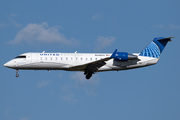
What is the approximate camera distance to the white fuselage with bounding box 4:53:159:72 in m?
31.6

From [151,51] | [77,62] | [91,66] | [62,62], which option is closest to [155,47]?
[151,51]

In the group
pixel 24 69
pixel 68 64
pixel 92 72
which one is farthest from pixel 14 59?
pixel 92 72

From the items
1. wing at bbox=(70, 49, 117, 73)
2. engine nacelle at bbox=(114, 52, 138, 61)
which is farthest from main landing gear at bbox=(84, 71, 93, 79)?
engine nacelle at bbox=(114, 52, 138, 61)

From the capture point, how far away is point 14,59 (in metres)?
32.3

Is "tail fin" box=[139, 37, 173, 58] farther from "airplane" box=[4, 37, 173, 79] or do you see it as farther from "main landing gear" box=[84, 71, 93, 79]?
"main landing gear" box=[84, 71, 93, 79]

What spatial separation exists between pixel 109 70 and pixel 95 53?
8.16 ft

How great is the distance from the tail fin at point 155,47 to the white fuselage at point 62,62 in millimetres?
1494

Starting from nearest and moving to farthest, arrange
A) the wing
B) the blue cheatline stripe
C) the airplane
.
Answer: the wing, the airplane, the blue cheatline stripe

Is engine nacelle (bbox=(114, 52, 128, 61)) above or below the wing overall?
above

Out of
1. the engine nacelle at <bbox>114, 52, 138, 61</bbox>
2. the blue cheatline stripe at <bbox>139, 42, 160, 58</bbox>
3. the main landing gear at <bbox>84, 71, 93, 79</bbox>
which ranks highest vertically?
the blue cheatline stripe at <bbox>139, 42, 160, 58</bbox>

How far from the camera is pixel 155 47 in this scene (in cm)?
3406

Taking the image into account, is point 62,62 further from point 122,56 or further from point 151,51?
point 151,51

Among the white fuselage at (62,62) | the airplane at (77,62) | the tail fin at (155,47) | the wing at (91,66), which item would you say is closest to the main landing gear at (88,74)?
the airplane at (77,62)

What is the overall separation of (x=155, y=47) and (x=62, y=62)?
11.0 metres
